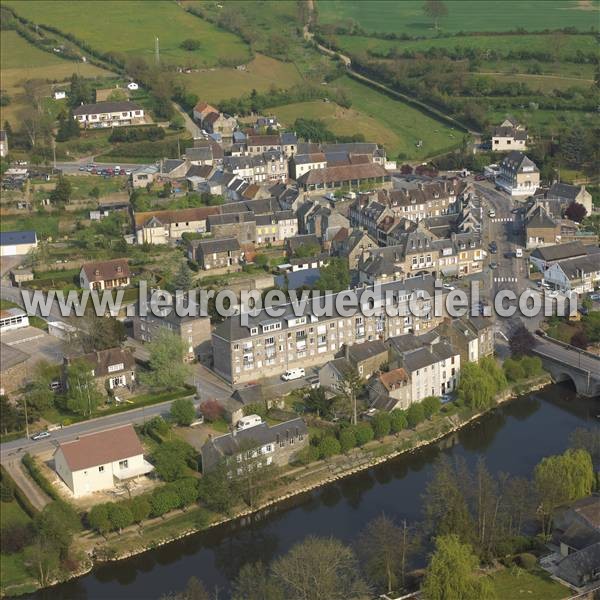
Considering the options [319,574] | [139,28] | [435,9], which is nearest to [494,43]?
[435,9]

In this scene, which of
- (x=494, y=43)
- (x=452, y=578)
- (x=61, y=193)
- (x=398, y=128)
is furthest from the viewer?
(x=494, y=43)

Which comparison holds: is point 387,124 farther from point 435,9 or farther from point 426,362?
point 426,362

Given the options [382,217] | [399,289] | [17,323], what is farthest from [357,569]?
[382,217]

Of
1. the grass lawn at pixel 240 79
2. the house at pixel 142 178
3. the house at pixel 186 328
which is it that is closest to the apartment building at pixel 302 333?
the house at pixel 186 328

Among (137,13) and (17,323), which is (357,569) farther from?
(137,13)

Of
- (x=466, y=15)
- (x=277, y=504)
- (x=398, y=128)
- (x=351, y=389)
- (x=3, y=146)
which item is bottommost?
(x=277, y=504)

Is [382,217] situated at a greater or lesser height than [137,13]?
lesser

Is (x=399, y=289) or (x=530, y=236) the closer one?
(x=399, y=289)

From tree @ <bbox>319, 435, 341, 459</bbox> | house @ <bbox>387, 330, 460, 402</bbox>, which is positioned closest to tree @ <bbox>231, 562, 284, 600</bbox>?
tree @ <bbox>319, 435, 341, 459</bbox>
